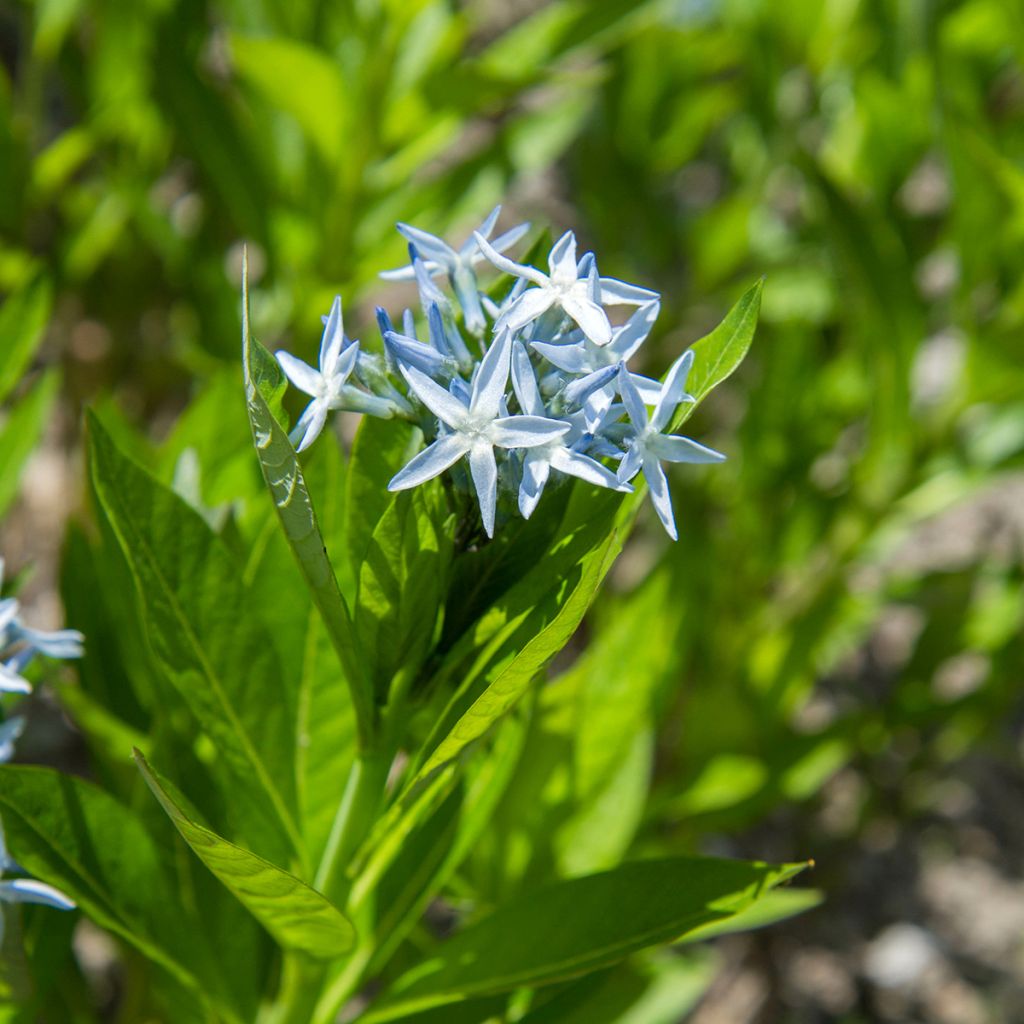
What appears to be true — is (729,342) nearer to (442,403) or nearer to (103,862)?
(442,403)

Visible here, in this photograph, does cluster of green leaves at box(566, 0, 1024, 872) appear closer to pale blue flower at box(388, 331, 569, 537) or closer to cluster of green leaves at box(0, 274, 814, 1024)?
cluster of green leaves at box(0, 274, 814, 1024)

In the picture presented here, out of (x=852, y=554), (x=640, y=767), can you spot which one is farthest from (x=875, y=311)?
(x=640, y=767)

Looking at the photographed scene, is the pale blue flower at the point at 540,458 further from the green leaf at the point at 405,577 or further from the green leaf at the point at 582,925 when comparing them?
the green leaf at the point at 582,925

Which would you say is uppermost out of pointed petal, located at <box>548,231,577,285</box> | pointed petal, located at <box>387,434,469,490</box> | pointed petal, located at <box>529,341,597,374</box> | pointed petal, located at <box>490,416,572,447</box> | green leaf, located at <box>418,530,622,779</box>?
pointed petal, located at <box>548,231,577,285</box>

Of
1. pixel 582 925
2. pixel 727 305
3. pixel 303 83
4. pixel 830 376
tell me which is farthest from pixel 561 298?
pixel 727 305

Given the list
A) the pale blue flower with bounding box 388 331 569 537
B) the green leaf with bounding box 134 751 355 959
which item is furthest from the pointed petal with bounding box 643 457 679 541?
the green leaf with bounding box 134 751 355 959

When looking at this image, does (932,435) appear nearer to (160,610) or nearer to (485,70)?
(485,70)

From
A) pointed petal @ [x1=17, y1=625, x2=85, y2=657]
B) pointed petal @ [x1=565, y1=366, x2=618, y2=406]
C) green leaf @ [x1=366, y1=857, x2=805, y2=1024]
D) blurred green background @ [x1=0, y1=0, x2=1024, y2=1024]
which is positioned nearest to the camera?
pointed petal @ [x1=565, y1=366, x2=618, y2=406]

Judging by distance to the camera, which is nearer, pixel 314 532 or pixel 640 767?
Result: pixel 314 532
